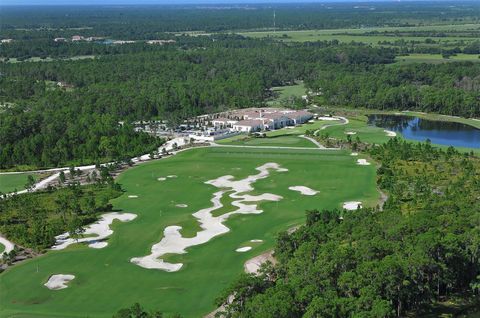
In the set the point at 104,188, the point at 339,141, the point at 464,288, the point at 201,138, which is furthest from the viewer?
the point at 201,138

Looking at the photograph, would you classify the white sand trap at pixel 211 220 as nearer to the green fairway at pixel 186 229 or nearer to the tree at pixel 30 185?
the green fairway at pixel 186 229

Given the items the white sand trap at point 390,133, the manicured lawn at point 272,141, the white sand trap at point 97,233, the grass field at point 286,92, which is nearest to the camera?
the white sand trap at point 97,233

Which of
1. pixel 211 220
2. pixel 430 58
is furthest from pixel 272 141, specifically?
pixel 430 58

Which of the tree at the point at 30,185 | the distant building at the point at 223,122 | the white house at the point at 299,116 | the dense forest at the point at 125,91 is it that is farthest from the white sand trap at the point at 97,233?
the white house at the point at 299,116

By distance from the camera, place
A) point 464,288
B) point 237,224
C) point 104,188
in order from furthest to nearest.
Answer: point 104,188 → point 237,224 → point 464,288

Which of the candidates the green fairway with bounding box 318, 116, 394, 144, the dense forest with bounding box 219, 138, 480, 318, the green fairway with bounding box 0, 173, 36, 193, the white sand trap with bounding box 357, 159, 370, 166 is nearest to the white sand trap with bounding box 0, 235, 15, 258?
the green fairway with bounding box 0, 173, 36, 193

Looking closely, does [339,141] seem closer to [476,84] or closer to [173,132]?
[173,132]

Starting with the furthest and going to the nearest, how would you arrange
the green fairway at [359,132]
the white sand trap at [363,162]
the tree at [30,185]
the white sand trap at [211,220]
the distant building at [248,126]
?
the distant building at [248,126] → the green fairway at [359,132] → the white sand trap at [363,162] → the tree at [30,185] → the white sand trap at [211,220]

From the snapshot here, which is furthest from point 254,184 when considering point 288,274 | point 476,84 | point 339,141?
point 476,84
